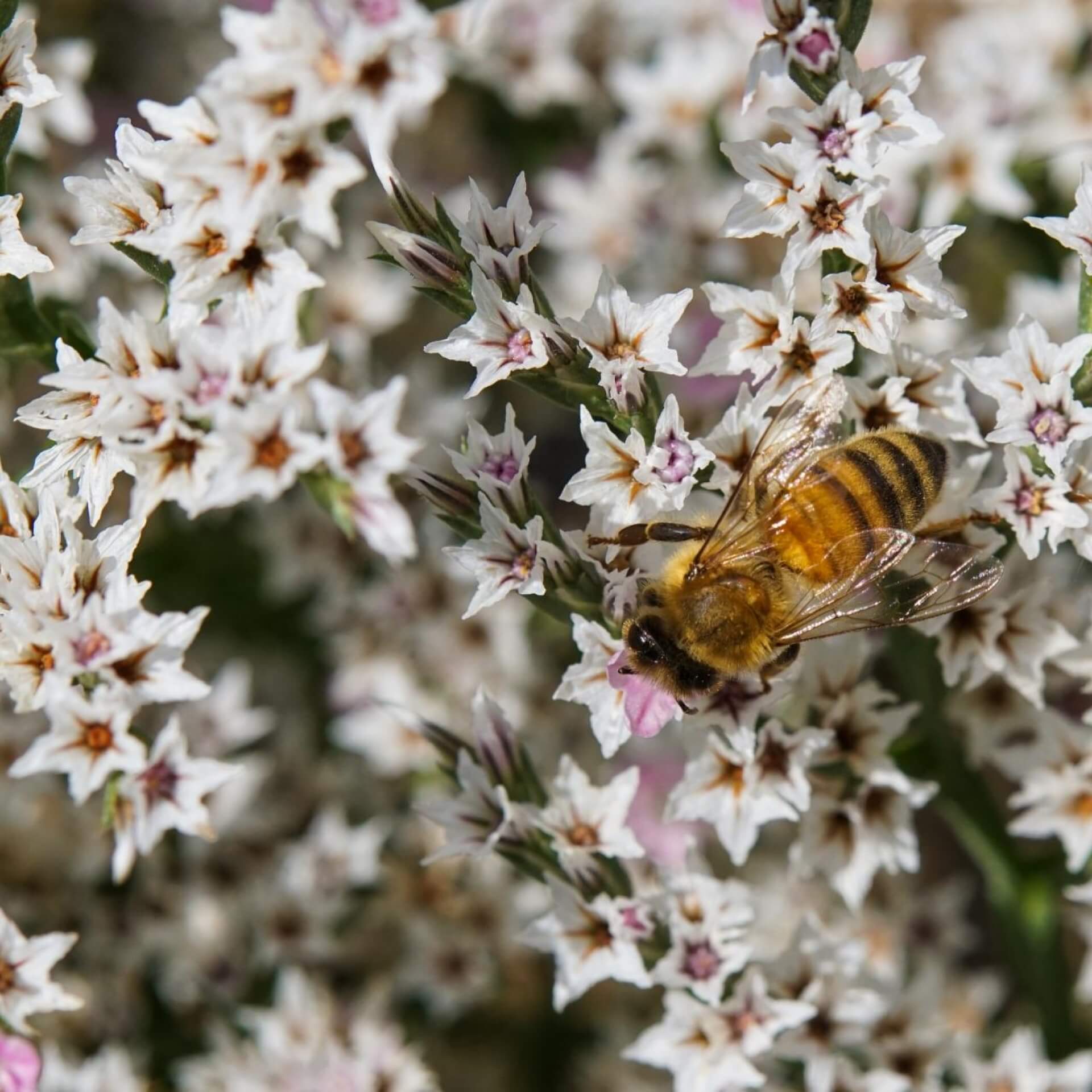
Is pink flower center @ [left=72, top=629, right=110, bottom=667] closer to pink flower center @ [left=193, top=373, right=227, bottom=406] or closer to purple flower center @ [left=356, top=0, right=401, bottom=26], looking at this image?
pink flower center @ [left=193, top=373, right=227, bottom=406]

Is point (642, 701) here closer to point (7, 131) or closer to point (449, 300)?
point (449, 300)

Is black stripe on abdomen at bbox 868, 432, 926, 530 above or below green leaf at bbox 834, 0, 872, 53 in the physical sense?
below

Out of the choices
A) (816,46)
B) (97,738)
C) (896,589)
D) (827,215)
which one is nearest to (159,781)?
(97,738)

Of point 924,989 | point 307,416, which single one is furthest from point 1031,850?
point 307,416

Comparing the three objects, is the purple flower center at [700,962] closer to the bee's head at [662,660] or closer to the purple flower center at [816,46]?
the bee's head at [662,660]

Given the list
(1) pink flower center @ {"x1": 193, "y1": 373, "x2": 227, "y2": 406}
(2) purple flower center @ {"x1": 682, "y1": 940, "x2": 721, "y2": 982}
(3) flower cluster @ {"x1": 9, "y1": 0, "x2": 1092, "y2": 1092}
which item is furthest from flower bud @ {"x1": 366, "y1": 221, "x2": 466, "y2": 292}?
(2) purple flower center @ {"x1": 682, "y1": 940, "x2": 721, "y2": 982}
